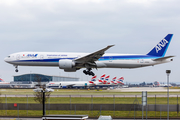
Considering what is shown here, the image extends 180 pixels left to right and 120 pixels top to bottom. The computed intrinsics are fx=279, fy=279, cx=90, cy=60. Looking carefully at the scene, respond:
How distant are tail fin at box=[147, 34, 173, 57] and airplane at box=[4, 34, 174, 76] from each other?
0.90m

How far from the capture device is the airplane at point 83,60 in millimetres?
46531

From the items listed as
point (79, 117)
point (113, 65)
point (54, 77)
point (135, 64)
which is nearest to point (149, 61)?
point (135, 64)

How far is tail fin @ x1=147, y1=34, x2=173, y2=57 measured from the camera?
50531mm

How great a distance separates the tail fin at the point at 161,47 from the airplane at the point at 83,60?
895 mm

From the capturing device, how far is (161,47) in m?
51.7

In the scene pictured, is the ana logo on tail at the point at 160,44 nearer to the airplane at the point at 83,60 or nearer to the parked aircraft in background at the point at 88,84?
the airplane at the point at 83,60

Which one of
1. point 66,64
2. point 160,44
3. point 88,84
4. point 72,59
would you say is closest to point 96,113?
point 66,64

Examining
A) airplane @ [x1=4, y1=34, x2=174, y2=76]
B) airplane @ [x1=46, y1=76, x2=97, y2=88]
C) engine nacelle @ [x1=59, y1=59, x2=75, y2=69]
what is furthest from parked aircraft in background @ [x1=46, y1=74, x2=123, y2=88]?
engine nacelle @ [x1=59, y1=59, x2=75, y2=69]

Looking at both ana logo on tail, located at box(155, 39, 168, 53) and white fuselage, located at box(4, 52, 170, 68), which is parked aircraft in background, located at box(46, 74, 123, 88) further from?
white fuselage, located at box(4, 52, 170, 68)

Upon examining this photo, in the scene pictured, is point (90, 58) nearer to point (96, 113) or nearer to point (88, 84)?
point (96, 113)

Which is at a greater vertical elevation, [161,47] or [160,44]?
[160,44]

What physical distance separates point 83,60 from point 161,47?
1523 centimetres

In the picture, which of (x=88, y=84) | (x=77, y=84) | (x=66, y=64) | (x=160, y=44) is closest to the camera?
(x=66, y=64)

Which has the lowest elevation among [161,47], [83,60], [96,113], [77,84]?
[77,84]
